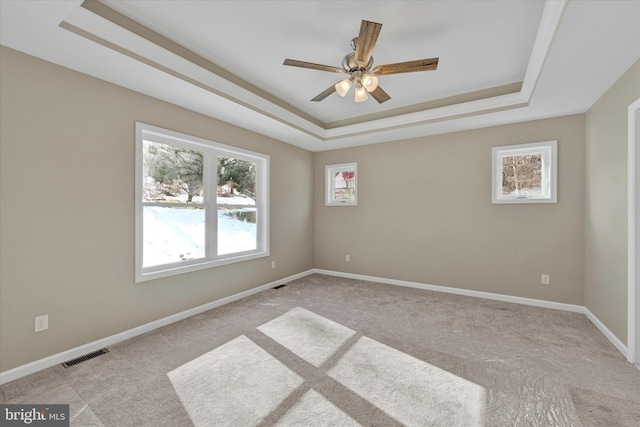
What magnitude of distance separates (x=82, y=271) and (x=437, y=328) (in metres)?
3.53

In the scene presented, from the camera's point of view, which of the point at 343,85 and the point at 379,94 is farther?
the point at 379,94

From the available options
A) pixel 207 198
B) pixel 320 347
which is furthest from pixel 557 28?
pixel 207 198

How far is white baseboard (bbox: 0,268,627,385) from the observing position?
216 centimetres

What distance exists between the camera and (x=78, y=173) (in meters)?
2.42

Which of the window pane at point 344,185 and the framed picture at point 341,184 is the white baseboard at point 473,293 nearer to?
the framed picture at point 341,184

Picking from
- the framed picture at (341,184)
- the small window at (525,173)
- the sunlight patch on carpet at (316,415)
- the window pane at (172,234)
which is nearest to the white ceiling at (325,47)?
the small window at (525,173)

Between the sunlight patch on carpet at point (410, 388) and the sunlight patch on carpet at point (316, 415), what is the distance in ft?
0.78

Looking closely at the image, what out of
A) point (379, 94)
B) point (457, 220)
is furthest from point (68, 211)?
point (457, 220)

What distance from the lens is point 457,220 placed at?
420 centimetres

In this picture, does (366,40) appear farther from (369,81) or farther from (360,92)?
(360,92)

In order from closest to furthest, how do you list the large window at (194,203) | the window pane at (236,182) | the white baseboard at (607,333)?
the white baseboard at (607,333), the large window at (194,203), the window pane at (236,182)

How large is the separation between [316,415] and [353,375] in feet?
1.63

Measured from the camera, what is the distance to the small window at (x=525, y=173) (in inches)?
140

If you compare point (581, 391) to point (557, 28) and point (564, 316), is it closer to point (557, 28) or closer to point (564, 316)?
point (564, 316)
